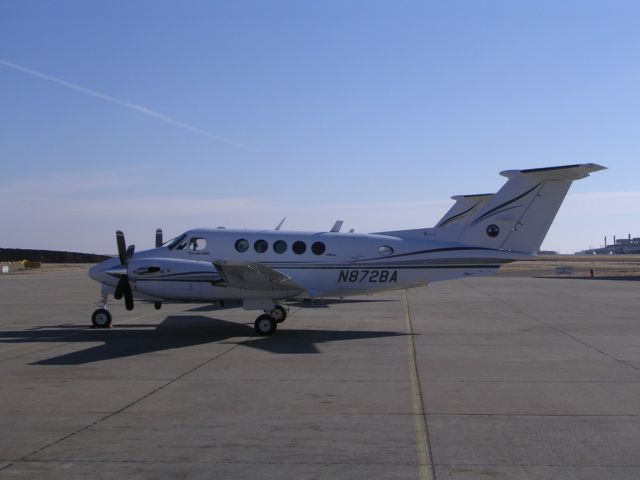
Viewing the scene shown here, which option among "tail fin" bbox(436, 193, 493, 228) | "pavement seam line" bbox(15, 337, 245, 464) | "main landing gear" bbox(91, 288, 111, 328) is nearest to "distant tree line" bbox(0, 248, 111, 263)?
"tail fin" bbox(436, 193, 493, 228)

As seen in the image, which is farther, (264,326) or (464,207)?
(464,207)

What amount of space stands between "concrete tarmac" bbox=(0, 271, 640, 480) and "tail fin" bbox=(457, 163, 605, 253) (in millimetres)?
2490

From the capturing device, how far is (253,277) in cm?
1705

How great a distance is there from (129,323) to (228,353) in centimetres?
736

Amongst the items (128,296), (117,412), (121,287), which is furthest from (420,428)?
(121,287)

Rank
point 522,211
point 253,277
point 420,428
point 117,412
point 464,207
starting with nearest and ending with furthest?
point 420,428, point 117,412, point 253,277, point 522,211, point 464,207

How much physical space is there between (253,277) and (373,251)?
3683 millimetres

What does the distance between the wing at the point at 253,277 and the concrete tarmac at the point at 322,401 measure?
1313 millimetres

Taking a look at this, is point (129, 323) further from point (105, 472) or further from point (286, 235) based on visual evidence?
point (105, 472)

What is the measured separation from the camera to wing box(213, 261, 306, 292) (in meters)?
16.3

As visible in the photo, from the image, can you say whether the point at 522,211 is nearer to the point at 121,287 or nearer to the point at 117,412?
the point at 121,287

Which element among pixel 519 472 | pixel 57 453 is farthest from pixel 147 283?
pixel 519 472

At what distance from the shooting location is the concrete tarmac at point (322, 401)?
6750 mm

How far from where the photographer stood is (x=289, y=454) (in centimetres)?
704
